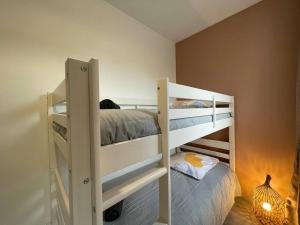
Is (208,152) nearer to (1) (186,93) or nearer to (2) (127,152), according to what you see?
(1) (186,93)

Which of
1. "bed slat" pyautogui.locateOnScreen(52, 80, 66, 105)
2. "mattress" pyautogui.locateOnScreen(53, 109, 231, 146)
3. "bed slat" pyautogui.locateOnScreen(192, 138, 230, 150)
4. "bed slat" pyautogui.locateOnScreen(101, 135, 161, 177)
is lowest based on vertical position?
"bed slat" pyautogui.locateOnScreen(192, 138, 230, 150)

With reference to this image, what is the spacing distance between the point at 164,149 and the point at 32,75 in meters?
1.12

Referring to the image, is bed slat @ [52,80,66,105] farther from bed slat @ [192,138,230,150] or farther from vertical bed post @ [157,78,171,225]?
bed slat @ [192,138,230,150]

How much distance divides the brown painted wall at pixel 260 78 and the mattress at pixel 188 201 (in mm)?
526

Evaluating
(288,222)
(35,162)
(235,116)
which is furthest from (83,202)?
(235,116)

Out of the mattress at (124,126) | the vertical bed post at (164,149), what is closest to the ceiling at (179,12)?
the vertical bed post at (164,149)

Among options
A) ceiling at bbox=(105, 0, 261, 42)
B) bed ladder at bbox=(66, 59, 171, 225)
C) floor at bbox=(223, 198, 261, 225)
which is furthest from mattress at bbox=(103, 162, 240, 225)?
ceiling at bbox=(105, 0, 261, 42)

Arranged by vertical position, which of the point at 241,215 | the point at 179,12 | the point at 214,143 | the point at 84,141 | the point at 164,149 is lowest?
the point at 241,215

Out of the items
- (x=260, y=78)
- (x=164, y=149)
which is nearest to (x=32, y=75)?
(x=164, y=149)

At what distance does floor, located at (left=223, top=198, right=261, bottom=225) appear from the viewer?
1.76 meters

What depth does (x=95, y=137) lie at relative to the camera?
0.50 m

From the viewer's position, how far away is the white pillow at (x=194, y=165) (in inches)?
66.5

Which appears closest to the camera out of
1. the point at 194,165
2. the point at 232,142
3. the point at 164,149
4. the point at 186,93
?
the point at 164,149

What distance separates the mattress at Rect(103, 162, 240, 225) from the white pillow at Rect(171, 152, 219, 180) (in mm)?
56
